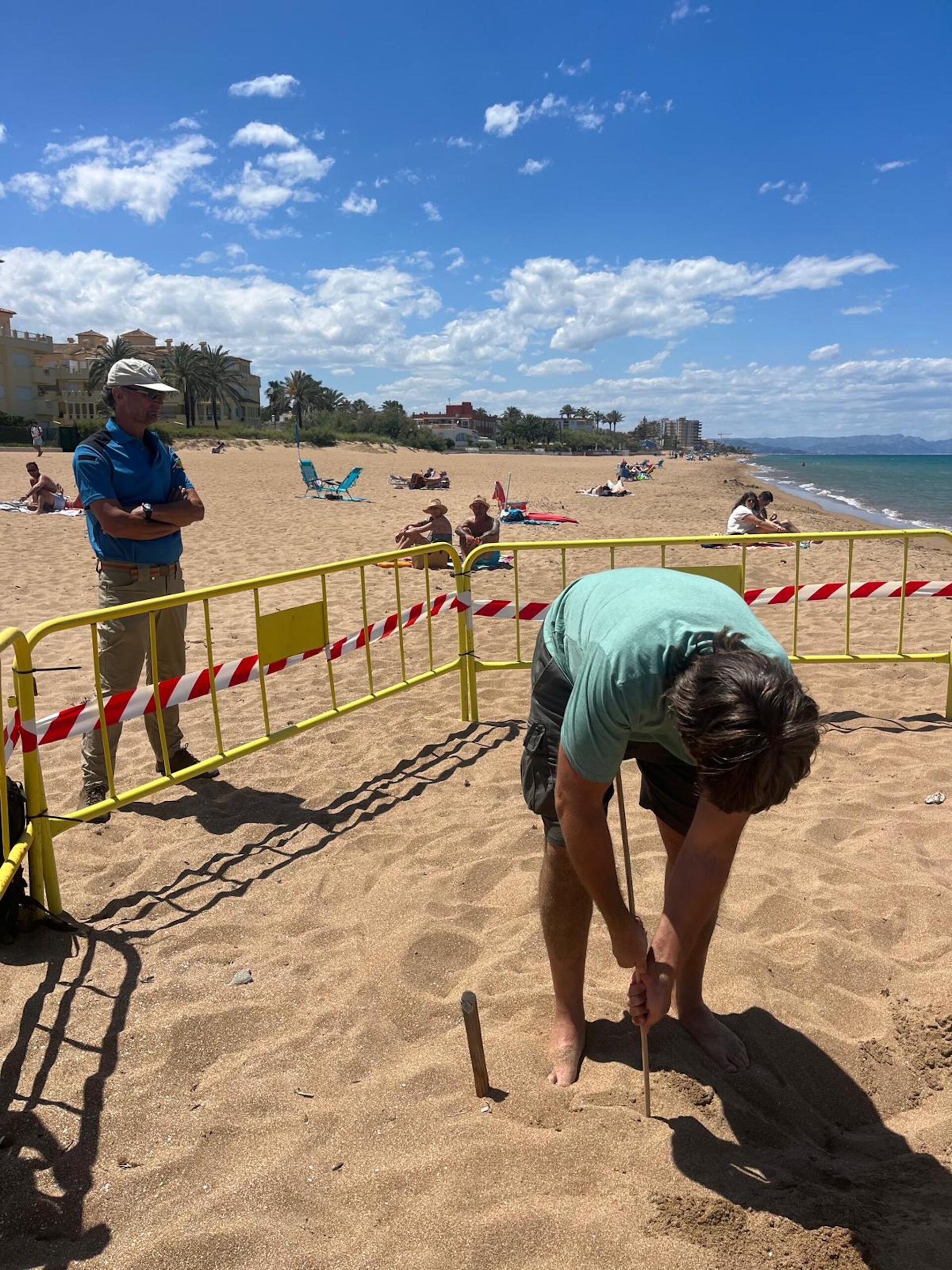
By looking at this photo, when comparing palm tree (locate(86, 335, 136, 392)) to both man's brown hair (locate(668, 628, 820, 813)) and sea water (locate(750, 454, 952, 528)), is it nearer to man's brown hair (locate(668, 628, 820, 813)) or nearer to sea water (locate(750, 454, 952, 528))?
sea water (locate(750, 454, 952, 528))

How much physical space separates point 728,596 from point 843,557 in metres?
12.6

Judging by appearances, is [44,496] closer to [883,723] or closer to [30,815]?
[30,815]

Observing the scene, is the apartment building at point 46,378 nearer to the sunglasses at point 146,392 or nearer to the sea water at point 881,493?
the sea water at point 881,493

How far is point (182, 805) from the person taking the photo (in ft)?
15.3

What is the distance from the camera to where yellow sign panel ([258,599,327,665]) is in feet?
15.2

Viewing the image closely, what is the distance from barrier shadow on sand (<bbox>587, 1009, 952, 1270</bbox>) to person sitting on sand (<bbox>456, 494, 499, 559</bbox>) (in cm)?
875

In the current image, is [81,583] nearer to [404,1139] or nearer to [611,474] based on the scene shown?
[404,1139]

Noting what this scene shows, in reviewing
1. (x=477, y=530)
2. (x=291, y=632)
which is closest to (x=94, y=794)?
(x=291, y=632)

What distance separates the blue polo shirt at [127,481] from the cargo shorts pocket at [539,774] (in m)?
2.74

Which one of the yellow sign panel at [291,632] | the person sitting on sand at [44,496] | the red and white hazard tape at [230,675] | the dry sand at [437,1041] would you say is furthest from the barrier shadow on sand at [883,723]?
the person sitting on sand at [44,496]

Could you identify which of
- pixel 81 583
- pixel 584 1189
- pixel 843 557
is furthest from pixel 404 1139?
pixel 843 557

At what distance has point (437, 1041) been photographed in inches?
110

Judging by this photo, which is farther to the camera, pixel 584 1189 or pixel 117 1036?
pixel 117 1036

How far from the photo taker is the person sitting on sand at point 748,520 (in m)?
12.2
